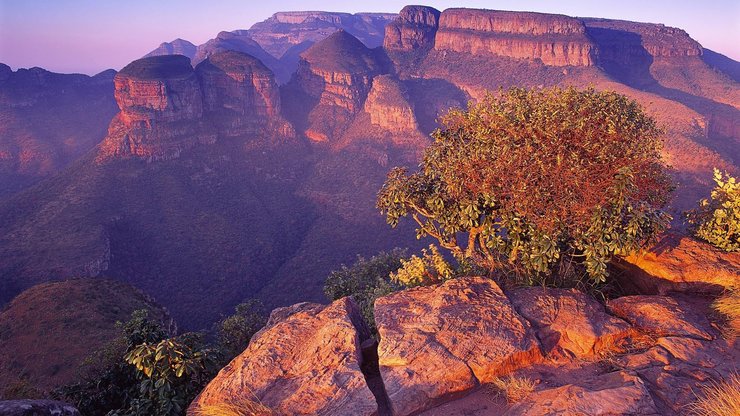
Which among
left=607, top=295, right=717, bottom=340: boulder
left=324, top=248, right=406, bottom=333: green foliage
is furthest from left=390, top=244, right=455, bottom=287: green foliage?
left=324, top=248, right=406, bottom=333: green foliage

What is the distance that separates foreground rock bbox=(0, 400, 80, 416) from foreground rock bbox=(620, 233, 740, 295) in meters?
15.4

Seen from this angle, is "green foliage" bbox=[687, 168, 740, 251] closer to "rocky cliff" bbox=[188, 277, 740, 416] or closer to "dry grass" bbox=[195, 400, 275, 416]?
"rocky cliff" bbox=[188, 277, 740, 416]

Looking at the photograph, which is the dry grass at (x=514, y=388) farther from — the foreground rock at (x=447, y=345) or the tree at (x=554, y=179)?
the tree at (x=554, y=179)

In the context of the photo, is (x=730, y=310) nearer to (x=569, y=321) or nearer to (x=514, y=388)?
(x=569, y=321)

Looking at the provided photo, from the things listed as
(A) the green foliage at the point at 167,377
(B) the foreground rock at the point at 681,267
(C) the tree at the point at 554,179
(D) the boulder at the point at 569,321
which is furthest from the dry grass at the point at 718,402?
(A) the green foliage at the point at 167,377

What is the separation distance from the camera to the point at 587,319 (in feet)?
31.3

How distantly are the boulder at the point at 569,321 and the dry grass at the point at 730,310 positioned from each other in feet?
6.73

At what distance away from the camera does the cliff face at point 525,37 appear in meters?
92.1

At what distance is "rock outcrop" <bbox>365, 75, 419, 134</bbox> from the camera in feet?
267

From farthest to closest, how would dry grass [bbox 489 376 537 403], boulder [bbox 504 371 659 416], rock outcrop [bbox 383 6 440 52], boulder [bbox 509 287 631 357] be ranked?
rock outcrop [bbox 383 6 440 52] < boulder [bbox 509 287 631 357] < dry grass [bbox 489 376 537 403] < boulder [bbox 504 371 659 416]

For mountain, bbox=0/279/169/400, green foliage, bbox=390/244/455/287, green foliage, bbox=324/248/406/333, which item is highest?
green foliage, bbox=390/244/455/287

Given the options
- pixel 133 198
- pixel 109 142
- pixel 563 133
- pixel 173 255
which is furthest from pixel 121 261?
pixel 563 133

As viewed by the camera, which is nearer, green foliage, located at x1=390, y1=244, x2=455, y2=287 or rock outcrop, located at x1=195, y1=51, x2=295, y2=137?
green foliage, located at x1=390, y1=244, x2=455, y2=287

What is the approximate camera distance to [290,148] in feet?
279
